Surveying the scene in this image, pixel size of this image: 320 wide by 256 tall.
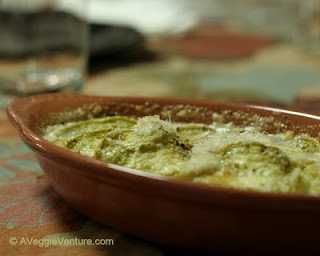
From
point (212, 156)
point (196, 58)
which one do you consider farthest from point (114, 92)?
point (212, 156)

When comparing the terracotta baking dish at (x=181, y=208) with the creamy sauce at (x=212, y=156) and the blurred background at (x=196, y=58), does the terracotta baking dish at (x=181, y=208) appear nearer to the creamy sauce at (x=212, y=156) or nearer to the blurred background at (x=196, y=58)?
the creamy sauce at (x=212, y=156)

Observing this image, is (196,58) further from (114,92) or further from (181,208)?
(181,208)

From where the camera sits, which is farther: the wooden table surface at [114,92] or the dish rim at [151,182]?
the wooden table surface at [114,92]

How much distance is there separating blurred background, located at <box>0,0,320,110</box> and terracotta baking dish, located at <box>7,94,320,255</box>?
2.65 ft

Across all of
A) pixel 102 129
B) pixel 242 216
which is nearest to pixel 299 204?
pixel 242 216

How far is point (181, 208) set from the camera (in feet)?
1.57

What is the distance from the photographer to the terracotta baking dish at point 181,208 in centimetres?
45

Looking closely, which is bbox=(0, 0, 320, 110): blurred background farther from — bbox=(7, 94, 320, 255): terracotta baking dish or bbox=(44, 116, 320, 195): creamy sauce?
bbox=(7, 94, 320, 255): terracotta baking dish

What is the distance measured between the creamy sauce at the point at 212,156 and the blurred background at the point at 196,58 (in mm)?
682

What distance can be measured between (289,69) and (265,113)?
1.03 metres

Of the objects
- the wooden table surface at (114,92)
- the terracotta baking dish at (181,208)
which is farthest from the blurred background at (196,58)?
the terracotta baking dish at (181,208)

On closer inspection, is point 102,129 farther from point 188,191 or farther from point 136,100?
point 188,191

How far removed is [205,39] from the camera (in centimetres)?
244

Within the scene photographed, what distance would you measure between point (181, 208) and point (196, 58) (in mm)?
1526
